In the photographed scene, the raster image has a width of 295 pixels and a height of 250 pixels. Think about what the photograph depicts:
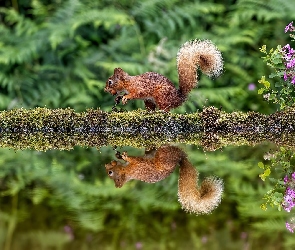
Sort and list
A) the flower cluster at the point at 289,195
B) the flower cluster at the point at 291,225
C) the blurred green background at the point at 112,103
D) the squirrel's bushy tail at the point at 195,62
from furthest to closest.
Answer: the squirrel's bushy tail at the point at 195,62, the flower cluster at the point at 289,195, the flower cluster at the point at 291,225, the blurred green background at the point at 112,103

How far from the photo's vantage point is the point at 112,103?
5.79 m

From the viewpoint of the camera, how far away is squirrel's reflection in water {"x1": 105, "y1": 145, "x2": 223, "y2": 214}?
2586 millimetres

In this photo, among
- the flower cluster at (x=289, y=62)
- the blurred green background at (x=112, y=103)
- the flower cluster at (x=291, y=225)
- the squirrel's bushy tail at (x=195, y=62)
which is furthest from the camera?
the flower cluster at (x=289, y=62)

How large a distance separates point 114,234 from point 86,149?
58.4 inches

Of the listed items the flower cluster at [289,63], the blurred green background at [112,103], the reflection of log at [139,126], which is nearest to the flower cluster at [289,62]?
the flower cluster at [289,63]

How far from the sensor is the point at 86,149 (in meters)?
3.61

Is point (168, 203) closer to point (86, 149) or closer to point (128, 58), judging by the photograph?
point (86, 149)

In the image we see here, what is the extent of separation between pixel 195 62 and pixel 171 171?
108 centimetres

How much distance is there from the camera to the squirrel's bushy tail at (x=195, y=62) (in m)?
3.75

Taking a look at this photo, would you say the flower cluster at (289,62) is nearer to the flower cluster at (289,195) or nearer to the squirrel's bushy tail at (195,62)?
the squirrel's bushy tail at (195,62)

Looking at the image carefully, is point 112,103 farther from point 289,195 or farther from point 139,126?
point 289,195

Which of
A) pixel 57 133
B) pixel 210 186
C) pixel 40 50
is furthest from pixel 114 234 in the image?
pixel 40 50

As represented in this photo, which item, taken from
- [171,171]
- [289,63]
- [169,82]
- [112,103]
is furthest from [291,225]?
[112,103]

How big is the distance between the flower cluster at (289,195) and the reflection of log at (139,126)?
935 millimetres
